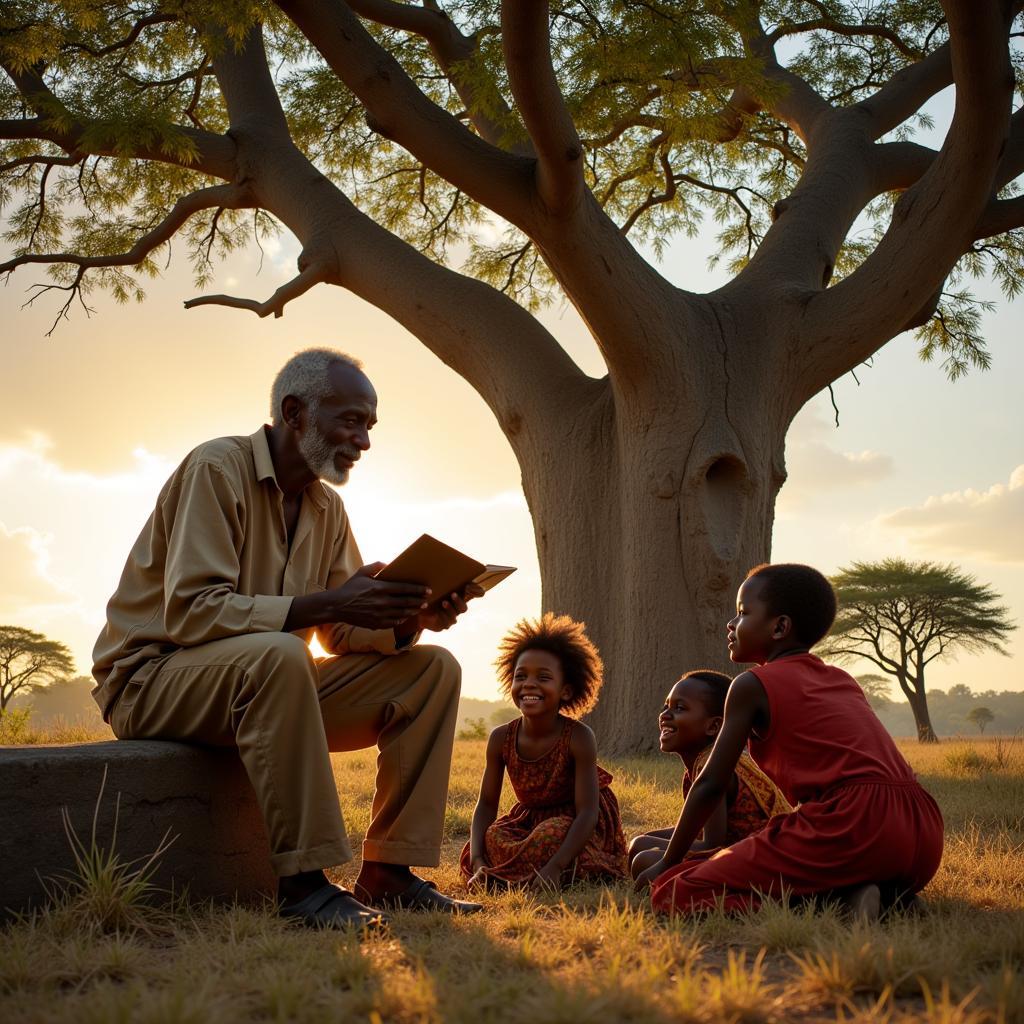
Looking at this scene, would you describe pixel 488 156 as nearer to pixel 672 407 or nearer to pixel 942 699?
pixel 672 407

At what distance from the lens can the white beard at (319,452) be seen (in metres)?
3.58

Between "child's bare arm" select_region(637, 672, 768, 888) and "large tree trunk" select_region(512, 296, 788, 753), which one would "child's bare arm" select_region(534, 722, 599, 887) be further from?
"large tree trunk" select_region(512, 296, 788, 753)

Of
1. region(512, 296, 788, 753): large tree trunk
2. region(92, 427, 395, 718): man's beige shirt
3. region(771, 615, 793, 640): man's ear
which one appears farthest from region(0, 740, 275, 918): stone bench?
region(512, 296, 788, 753): large tree trunk

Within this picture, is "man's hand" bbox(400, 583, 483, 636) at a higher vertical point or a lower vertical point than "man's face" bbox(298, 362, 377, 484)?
lower

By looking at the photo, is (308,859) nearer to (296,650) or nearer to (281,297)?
(296,650)

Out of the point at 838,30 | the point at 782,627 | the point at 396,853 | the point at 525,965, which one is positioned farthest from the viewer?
the point at 838,30

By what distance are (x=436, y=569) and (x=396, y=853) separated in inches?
35.6

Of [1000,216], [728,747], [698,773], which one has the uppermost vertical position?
[1000,216]

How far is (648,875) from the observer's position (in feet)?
11.1

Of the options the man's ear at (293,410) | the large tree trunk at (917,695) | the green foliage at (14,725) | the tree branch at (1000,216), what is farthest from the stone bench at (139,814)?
the large tree trunk at (917,695)

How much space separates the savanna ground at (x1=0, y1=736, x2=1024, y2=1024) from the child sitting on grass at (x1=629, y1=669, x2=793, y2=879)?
38cm

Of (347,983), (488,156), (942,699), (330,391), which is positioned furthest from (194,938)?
(942,699)

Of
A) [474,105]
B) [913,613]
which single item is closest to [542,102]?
[474,105]

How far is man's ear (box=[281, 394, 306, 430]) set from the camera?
3639mm
